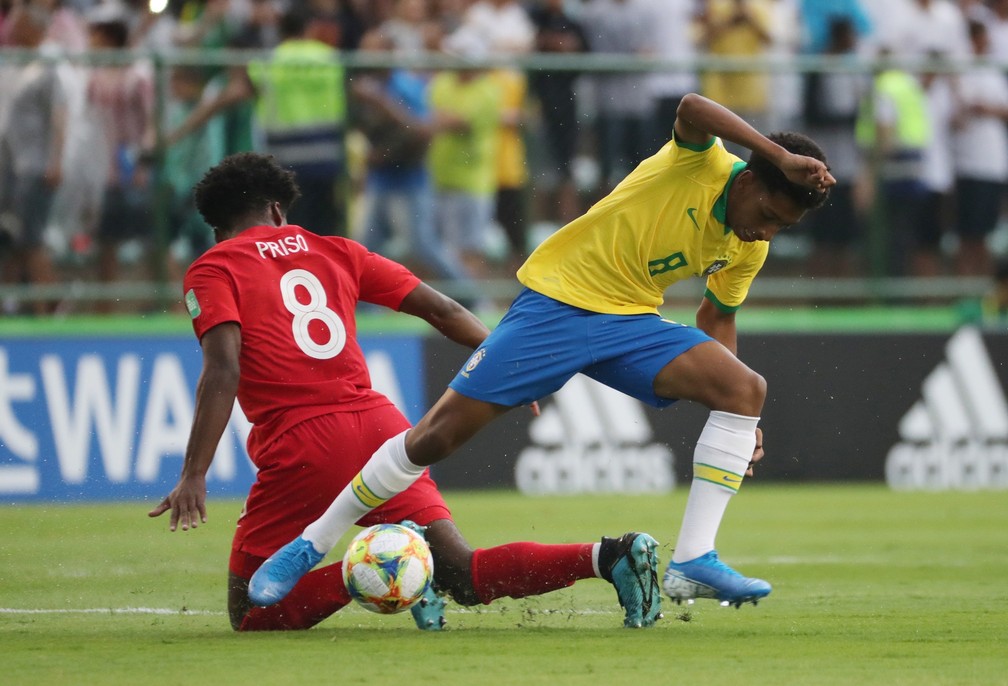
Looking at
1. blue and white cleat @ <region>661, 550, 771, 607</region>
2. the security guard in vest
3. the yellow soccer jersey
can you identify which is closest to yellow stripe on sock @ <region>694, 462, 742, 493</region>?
blue and white cleat @ <region>661, 550, 771, 607</region>

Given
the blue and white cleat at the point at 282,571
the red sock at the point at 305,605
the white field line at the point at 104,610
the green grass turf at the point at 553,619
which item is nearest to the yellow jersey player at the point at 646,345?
the blue and white cleat at the point at 282,571

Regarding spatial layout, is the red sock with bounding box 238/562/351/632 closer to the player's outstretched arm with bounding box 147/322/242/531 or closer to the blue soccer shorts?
the player's outstretched arm with bounding box 147/322/242/531

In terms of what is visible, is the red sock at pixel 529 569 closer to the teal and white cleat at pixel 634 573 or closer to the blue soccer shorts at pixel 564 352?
the teal and white cleat at pixel 634 573

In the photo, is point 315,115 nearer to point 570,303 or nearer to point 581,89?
point 581,89

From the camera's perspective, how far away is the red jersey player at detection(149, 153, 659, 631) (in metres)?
6.32

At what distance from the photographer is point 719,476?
646 centimetres

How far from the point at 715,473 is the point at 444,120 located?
23.5 ft

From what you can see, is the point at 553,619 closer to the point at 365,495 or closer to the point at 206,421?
the point at 365,495

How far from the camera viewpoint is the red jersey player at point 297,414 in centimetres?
632

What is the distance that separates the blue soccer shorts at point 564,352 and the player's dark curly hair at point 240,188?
1104 millimetres

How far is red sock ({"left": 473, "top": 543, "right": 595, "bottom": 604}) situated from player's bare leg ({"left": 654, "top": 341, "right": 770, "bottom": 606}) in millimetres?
342

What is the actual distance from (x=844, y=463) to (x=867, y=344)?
1012 mm

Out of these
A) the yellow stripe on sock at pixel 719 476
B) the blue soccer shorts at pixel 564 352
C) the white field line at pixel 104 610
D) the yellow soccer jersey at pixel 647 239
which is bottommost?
the white field line at pixel 104 610

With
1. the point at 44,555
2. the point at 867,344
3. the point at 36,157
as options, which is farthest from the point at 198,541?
the point at 867,344
